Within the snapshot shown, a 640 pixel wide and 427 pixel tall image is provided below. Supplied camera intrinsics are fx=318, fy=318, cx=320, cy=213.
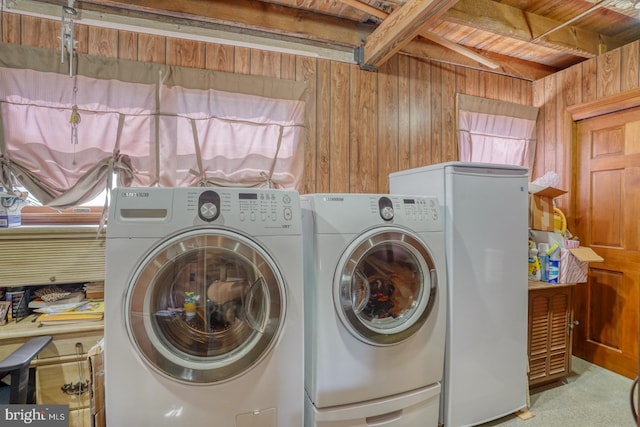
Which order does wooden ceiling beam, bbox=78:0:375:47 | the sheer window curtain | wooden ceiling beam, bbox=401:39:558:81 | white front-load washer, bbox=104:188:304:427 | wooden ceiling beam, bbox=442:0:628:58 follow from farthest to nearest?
the sheer window curtain, wooden ceiling beam, bbox=401:39:558:81, wooden ceiling beam, bbox=442:0:628:58, wooden ceiling beam, bbox=78:0:375:47, white front-load washer, bbox=104:188:304:427

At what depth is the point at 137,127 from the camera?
2000 mm

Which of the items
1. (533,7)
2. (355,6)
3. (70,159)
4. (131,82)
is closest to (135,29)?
(131,82)

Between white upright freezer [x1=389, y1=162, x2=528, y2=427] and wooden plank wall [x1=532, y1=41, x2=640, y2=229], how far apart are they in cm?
132

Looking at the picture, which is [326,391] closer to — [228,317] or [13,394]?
[228,317]

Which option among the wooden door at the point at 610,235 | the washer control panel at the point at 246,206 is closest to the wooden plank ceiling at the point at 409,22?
the wooden door at the point at 610,235

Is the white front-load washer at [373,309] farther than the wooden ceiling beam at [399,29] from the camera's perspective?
No

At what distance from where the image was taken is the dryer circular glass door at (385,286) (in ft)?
4.83

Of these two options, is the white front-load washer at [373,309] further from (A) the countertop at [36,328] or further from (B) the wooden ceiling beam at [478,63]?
(B) the wooden ceiling beam at [478,63]

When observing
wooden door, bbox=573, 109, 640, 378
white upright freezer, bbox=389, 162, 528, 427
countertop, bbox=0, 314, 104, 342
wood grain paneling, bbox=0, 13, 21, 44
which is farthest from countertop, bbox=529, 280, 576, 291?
wood grain paneling, bbox=0, 13, 21, 44

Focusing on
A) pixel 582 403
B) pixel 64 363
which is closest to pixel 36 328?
pixel 64 363

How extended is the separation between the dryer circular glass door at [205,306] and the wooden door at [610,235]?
2.73 metres

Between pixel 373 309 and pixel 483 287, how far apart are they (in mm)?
675

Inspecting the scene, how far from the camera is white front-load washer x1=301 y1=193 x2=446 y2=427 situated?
1.46m

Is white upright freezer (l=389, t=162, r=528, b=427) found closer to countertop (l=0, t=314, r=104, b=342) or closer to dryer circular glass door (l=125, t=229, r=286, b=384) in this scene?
dryer circular glass door (l=125, t=229, r=286, b=384)
